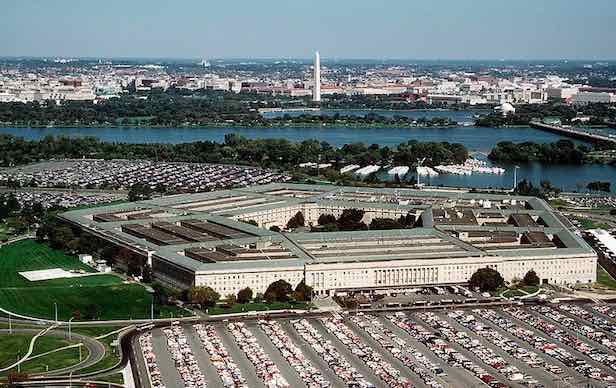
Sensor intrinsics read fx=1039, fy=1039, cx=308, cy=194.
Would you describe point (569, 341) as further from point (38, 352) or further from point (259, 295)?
point (38, 352)

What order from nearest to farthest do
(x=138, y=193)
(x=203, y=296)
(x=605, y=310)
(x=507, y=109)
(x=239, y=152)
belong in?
(x=605, y=310) → (x=203, y=296) → (x=138, y=193) → (x=239, y=152) → (x=507, y=109)

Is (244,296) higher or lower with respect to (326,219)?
higher

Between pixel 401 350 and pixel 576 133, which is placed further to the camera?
pixel 576 133

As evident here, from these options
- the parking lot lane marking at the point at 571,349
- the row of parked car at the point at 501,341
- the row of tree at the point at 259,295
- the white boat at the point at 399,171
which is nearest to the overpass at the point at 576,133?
the white boat at the point at 399,171

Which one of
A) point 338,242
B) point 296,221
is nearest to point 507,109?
point 296,221

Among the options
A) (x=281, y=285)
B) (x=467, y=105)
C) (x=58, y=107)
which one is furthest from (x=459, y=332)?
(x=467, y=105)

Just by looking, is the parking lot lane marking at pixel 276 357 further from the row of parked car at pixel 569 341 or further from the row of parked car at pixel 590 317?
the row of parked car at pixel 590 317

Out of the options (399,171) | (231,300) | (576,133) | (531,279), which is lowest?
(576,133)
